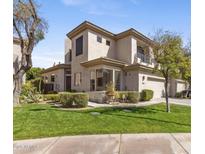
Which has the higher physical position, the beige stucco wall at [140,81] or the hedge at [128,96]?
the beige stucco wall at [140,81]

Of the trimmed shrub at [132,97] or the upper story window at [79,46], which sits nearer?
the trimmed shrub at [132,97]

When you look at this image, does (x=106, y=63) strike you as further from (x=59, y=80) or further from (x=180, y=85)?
(x=180, y=85)

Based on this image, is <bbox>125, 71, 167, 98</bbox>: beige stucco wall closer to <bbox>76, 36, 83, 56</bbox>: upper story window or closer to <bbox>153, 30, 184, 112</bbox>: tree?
<bbox>76, 36, 83, 56</bbox>: upper story window

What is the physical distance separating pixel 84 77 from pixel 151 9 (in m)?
10.8

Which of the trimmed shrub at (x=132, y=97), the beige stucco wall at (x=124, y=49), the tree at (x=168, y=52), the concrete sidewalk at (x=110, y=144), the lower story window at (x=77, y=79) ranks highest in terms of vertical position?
the beige stucco wall at (x=124, y=49)

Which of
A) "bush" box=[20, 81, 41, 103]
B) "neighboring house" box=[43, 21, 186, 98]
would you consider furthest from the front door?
"bush" box=[20, 81, 41, 103]

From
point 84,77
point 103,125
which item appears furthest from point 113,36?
point 103,125

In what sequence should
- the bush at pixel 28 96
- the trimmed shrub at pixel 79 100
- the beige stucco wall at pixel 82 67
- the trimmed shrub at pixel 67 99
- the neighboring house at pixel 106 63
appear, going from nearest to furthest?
the trimmed shrub at pixel 79 100
the trimmed shrub at pixel 67 99
the bush at pixel 28 96
the neighboring house at pixel 106 63
the beige stucco wall at pixel 82 67

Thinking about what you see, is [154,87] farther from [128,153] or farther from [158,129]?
[128,153]

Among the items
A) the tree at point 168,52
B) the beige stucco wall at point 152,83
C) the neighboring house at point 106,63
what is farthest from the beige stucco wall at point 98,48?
the tree at point 168,52

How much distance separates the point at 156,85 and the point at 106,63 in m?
6.71

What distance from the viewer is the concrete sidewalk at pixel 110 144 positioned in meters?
4.88

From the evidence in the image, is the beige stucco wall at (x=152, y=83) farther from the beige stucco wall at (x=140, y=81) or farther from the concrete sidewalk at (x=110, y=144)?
the concrete sidewalk at (x=110, y=144)

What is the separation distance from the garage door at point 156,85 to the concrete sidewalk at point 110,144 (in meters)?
12.6
